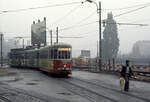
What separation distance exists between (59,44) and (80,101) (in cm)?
1440

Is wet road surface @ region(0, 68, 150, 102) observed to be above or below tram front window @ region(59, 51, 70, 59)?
below

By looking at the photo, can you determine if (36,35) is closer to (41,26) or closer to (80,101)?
(41,26)

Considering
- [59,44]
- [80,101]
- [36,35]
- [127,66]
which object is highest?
[36,35]

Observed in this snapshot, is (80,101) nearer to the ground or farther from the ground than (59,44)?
nearer to the ground


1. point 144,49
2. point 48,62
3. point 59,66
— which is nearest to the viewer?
point 59,66

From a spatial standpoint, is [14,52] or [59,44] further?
[14,52]

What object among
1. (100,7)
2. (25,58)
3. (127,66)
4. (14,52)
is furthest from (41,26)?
(127,66)

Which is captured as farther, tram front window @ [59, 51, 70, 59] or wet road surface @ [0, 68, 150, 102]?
tram front window @ [59, 51, 70, 59]

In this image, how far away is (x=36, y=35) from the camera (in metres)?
69.5

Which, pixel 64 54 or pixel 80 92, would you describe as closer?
pixel 80 92

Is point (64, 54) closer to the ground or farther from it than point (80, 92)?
farther from it

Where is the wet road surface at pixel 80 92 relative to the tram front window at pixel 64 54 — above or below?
below

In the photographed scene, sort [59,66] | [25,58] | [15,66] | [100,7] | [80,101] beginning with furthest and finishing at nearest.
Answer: [15,66]
[25,58]
[100,7]
[59,66]
[80,101]

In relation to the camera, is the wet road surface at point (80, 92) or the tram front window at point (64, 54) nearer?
the wet road surface at point (80, 92)
